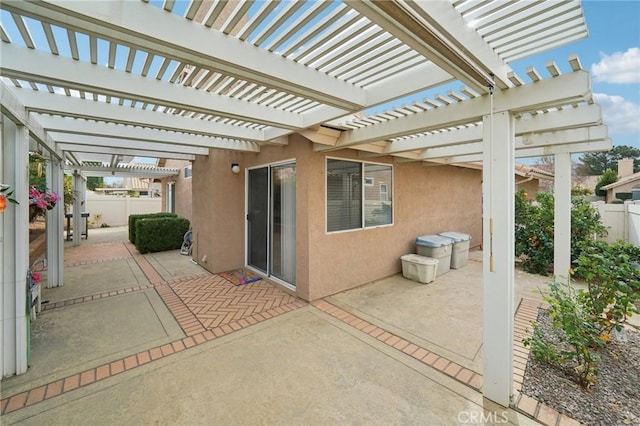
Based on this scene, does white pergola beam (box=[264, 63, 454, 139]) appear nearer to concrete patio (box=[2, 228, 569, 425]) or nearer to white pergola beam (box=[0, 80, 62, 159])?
concrete patio (box=[2, 228, 569, 425])

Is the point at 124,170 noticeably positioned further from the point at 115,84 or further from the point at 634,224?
the point at 634,224

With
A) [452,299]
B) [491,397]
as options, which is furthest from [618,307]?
[452,299]

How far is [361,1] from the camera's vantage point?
4.66 ft

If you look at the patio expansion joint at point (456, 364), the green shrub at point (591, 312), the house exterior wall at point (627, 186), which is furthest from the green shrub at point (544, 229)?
the house exterior wall at point (627, 186)

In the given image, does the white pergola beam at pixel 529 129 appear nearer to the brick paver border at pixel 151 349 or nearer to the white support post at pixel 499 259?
the white support post at pixel 499 259

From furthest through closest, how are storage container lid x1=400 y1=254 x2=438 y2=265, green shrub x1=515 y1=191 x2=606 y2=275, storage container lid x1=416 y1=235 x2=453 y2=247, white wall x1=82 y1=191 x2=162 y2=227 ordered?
white wall x1=82 y1=191 x2=162 y2=227 → green shrub x1=515 y1=191 x2=606 y2=275 → storage container lid x1=416 y1=235 x2=453 y2=247 → storage container lid x1=400 y1=254 x2=438 y2=265

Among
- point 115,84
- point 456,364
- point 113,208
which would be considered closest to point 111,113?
point 115,84

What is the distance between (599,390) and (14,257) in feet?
20.2

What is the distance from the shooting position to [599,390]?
262cm

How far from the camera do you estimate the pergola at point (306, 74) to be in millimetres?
1741

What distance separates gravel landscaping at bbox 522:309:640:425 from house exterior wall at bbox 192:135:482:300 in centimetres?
311

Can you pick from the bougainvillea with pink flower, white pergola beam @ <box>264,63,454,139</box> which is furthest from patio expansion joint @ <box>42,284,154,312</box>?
white pergola beam @ <box>264,63,454,139</box>

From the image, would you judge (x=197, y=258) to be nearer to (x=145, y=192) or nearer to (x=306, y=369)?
(x=306, y=369)

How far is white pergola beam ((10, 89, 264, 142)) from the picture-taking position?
→ 3000mm
